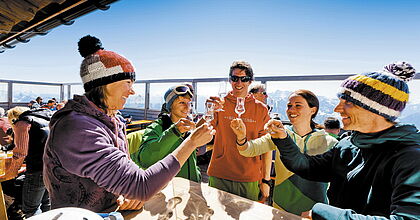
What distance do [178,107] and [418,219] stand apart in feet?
6.17

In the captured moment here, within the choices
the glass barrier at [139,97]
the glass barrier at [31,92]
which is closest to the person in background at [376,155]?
the glass barrier at [139,97]

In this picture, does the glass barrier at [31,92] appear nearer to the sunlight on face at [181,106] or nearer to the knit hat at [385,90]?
the sunlight on face at [181,106]

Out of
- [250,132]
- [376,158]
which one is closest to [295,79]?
[250,132]

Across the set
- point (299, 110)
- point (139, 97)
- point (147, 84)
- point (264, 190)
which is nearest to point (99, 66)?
point (299, 110)

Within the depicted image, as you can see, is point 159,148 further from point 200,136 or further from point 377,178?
point 377,178

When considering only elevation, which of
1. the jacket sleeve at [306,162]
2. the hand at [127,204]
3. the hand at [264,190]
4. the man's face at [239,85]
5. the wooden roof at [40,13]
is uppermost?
the wooden roof at [40,13]

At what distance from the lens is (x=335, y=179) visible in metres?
1.42

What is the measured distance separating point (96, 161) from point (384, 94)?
1.59 meters

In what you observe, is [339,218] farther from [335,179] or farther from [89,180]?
[89,180]

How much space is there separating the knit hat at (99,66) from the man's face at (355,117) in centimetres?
141


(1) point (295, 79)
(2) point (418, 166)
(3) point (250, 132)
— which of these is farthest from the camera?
(1) point (295, 79)

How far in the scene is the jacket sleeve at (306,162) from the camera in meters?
1.51

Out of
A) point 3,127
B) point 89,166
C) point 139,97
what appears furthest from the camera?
point 139,97

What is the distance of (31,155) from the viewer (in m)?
2.75
